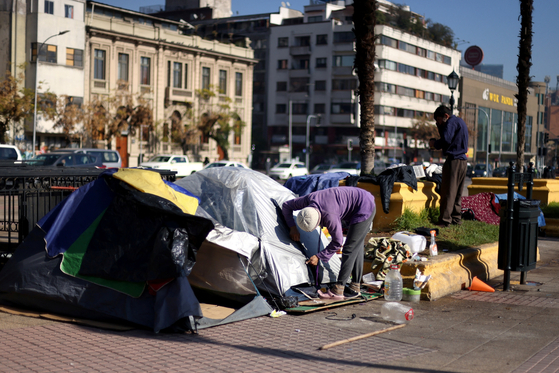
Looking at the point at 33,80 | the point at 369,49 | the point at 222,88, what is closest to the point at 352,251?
the point at 369,49

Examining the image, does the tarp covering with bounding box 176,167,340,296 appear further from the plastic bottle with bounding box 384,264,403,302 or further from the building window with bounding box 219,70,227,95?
the building window with bounding box 219,70,227,95

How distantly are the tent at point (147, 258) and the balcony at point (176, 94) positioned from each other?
46.9 m

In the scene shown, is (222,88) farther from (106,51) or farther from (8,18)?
(8,18)

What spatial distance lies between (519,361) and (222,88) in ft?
181

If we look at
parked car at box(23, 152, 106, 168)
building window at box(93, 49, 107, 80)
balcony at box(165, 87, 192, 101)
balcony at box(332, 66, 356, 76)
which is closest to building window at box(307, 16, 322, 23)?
balcony at box(332, 66, 356, 76)

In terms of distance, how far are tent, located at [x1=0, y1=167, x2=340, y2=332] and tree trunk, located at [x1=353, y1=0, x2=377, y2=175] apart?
5.32 meters

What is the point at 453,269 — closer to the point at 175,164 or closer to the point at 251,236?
the point at 251,236

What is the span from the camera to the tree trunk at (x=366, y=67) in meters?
12.1

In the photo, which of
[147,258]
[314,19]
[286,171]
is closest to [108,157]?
[286,171]

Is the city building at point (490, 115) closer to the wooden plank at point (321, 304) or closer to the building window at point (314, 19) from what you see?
the building window at point (314, 19)

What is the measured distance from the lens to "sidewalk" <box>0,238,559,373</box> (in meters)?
4.97

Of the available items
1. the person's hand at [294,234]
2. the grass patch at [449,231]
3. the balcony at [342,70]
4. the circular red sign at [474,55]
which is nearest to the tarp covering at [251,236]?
the person's hand at [294,234]

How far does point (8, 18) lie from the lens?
43312mm

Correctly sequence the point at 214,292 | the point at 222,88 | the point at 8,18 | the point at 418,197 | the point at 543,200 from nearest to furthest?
the point at 214,292, the point at 418,197, the point at 543,200, the point at 8,18, the point at 222,88
